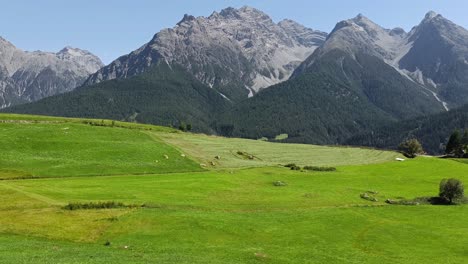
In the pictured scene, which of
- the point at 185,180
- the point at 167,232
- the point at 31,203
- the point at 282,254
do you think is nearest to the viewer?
the point at 282,254

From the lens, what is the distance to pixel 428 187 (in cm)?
10531

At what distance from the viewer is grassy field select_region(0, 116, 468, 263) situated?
50438 mm

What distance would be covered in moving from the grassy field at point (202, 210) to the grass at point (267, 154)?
6.99ft

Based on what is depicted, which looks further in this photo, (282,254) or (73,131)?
(73,131)

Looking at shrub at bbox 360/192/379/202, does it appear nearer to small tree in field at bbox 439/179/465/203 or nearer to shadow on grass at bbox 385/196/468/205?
shadow on grass at bbox 385/196/468/205

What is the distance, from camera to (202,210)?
69.8 metres

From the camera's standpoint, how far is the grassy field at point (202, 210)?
165 feet

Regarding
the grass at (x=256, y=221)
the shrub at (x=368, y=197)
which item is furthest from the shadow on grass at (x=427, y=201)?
the grass at (x=256, y=221)

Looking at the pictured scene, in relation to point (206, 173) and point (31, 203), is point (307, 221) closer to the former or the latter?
point (31, 203)

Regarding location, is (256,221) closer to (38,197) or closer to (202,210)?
(202,210)

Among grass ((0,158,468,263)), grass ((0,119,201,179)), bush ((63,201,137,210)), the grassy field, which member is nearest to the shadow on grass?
the grassy field

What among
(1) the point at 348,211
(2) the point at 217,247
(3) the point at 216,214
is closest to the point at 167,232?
(2) the point at 217,247

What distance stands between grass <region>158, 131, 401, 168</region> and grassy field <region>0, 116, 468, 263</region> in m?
2.13

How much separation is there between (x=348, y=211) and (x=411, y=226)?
10146 millimetres
